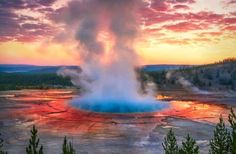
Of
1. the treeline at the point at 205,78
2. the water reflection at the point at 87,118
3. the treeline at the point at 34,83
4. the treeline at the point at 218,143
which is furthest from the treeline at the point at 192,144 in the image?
the treeline at the point at 34,83

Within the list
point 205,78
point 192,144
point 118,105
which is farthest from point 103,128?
point 205,78

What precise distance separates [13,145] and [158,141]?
12245 mm

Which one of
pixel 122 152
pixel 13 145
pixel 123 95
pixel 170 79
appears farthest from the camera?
pixel 170 79

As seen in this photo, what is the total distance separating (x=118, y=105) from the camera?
181 feet

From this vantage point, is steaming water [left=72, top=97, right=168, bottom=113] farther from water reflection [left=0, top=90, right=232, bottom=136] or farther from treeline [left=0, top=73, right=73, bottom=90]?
treeline [left=0, top=73, right=73, bottom=90]

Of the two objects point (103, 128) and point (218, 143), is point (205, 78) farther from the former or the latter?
point (218, 143)

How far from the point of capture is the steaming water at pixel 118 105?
5139 cm

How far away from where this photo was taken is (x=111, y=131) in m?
34.4

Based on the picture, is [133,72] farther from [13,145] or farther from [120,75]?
[13,145]

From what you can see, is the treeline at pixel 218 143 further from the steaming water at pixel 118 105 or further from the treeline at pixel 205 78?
the treeline at pixel 205 78

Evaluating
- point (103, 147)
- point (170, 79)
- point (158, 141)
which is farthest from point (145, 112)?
point (170, 79)

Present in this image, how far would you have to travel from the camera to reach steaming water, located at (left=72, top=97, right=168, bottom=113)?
169 ft

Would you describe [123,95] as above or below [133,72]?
below

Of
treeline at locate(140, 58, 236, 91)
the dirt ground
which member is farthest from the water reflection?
treeline at locate(140, 58, 236, 91)
